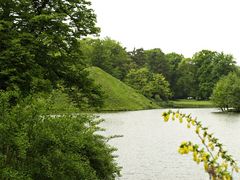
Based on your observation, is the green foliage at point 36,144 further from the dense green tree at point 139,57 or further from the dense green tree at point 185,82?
the dense green tree at point 139,57

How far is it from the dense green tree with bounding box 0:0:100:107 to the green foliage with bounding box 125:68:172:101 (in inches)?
3655

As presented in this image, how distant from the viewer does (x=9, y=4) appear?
19734 millimetres

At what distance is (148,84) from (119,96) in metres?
20.0

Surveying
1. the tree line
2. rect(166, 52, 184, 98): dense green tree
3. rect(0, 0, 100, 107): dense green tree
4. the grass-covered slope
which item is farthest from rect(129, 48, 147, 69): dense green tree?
rect(0, 0, 100, 107): dense green tree

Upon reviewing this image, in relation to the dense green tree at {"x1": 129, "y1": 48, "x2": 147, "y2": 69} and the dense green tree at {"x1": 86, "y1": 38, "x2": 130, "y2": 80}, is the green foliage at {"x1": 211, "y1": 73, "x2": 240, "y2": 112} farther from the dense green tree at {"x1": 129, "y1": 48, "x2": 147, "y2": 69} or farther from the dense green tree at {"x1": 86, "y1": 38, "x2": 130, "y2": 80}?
the dense green tree at {"x1": 129, "y1": 48, "x2": 147, "y2": 69}

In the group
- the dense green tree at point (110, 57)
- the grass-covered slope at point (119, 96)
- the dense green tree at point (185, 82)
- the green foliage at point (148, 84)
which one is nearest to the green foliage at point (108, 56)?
the dense green tree at point (110, 57)

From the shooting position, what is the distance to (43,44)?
1952 centimetres

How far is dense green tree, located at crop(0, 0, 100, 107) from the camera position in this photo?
60.6 ft

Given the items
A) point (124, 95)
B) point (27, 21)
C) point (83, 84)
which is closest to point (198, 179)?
point (83, 84)

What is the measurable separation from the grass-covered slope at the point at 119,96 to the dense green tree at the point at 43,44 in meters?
71.5

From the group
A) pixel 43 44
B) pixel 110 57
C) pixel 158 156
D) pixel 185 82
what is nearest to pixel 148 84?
pixel 110 57

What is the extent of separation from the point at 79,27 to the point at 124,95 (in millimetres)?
80722

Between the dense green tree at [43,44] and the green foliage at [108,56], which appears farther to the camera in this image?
the green foliage at [108,56]

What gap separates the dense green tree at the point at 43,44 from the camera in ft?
60.6
